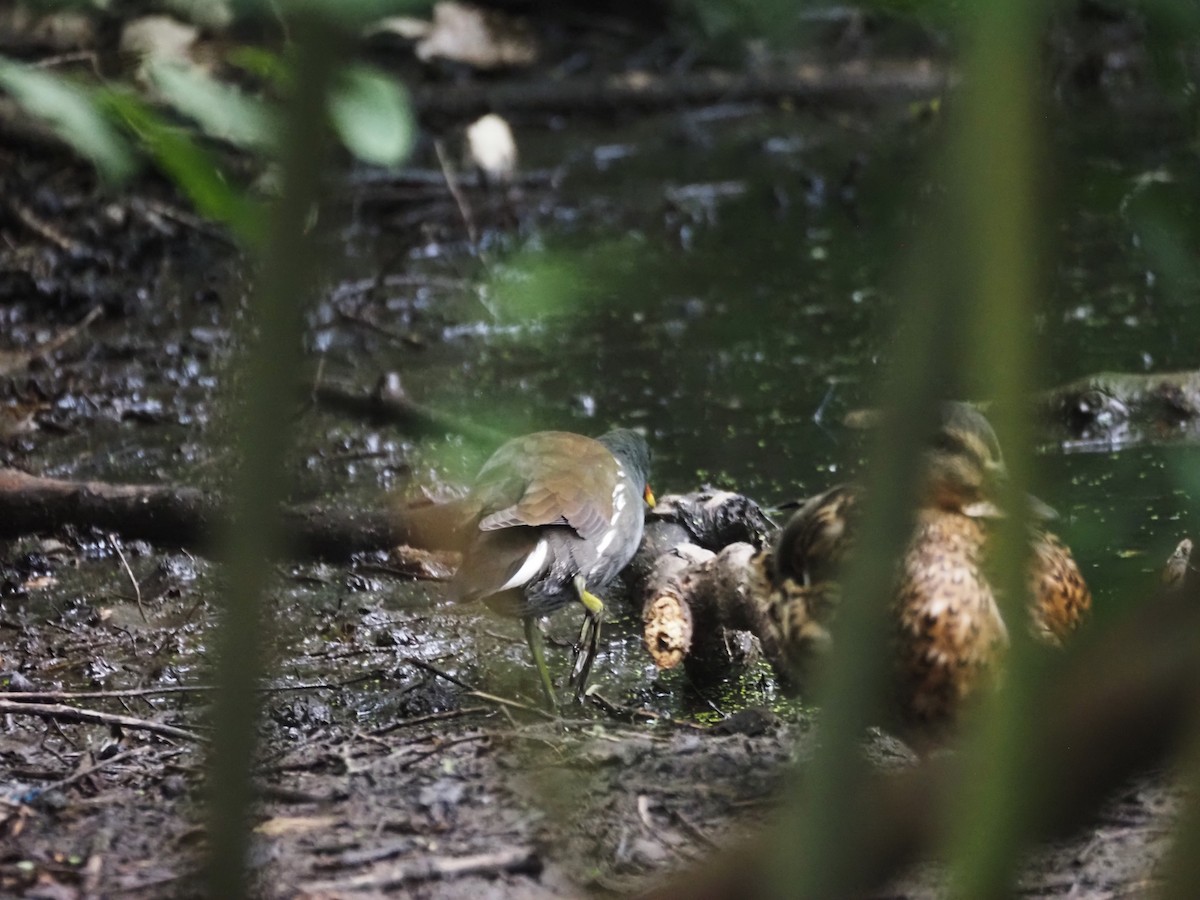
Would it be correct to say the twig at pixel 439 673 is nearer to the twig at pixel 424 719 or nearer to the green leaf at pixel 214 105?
the twig at pixel 424 719

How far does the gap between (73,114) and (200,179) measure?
0.32m

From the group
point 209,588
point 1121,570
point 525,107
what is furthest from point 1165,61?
point 525,107

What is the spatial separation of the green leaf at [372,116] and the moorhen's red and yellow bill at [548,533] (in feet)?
7.03

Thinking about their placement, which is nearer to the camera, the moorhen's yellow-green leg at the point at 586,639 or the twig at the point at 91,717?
the twig at the point at 91,717

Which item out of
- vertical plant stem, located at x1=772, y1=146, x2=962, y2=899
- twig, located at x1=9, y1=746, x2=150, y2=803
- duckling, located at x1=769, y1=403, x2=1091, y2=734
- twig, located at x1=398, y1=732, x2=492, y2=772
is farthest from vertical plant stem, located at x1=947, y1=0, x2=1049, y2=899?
twig, located at x1=9, y1=746, x2=150, y2=803

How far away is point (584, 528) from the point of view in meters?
4.22

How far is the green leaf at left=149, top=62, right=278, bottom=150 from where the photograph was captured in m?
1.83

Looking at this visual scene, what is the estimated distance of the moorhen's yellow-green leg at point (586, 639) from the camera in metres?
4.18

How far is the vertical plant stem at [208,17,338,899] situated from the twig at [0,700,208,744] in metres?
2.30

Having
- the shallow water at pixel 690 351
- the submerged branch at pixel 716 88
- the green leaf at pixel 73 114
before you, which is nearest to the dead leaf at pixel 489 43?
the submerged branch at pixel 716 88

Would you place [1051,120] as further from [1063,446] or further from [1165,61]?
[1063,446]

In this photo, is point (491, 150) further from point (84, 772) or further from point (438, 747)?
point (84, 772)

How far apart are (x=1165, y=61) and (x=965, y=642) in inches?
66.3

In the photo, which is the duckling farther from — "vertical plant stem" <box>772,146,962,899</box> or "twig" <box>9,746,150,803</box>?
"vertical plant stem" <box>772,146,962,899</box>
